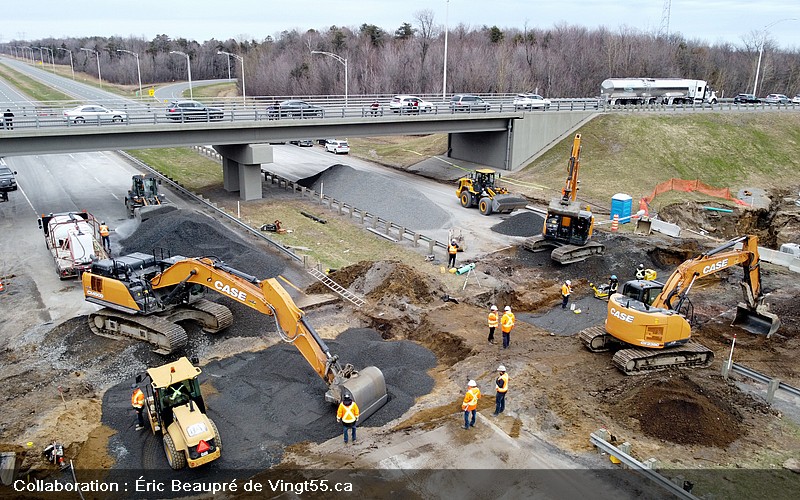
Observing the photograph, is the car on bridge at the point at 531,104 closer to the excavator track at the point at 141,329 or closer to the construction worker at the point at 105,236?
the construction worker at the point at 105,236

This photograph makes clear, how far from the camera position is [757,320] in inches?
823

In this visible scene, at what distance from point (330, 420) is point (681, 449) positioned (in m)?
8.10

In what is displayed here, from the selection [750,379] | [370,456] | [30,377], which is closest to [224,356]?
[30,377]

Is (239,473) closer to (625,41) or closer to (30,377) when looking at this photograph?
(30,377)

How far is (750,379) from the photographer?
17.3 meters

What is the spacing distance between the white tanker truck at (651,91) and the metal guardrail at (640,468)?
47.6 meters

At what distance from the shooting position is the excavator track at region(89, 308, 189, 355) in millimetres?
17750

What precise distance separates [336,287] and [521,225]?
13.2 m

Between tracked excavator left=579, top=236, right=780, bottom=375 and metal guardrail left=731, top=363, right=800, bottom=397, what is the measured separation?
32.5 inches

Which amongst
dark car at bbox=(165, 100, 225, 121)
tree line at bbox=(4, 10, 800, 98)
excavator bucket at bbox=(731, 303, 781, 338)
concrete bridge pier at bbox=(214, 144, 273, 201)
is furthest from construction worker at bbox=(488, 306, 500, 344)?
tree line at bbox=(4, 10, 800, 98)

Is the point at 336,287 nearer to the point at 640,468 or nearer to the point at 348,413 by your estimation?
the point at 348,413

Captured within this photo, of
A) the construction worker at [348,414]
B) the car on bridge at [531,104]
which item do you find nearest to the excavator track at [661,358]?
the construction worker at [348,414]

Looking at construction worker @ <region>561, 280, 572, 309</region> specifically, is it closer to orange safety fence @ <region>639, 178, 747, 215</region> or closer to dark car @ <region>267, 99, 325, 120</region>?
orange safety fence @ <region>639, 178, 747, 215</region>

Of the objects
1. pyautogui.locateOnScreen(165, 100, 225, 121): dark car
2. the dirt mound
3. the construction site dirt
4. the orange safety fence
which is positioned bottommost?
the construction site dirt
